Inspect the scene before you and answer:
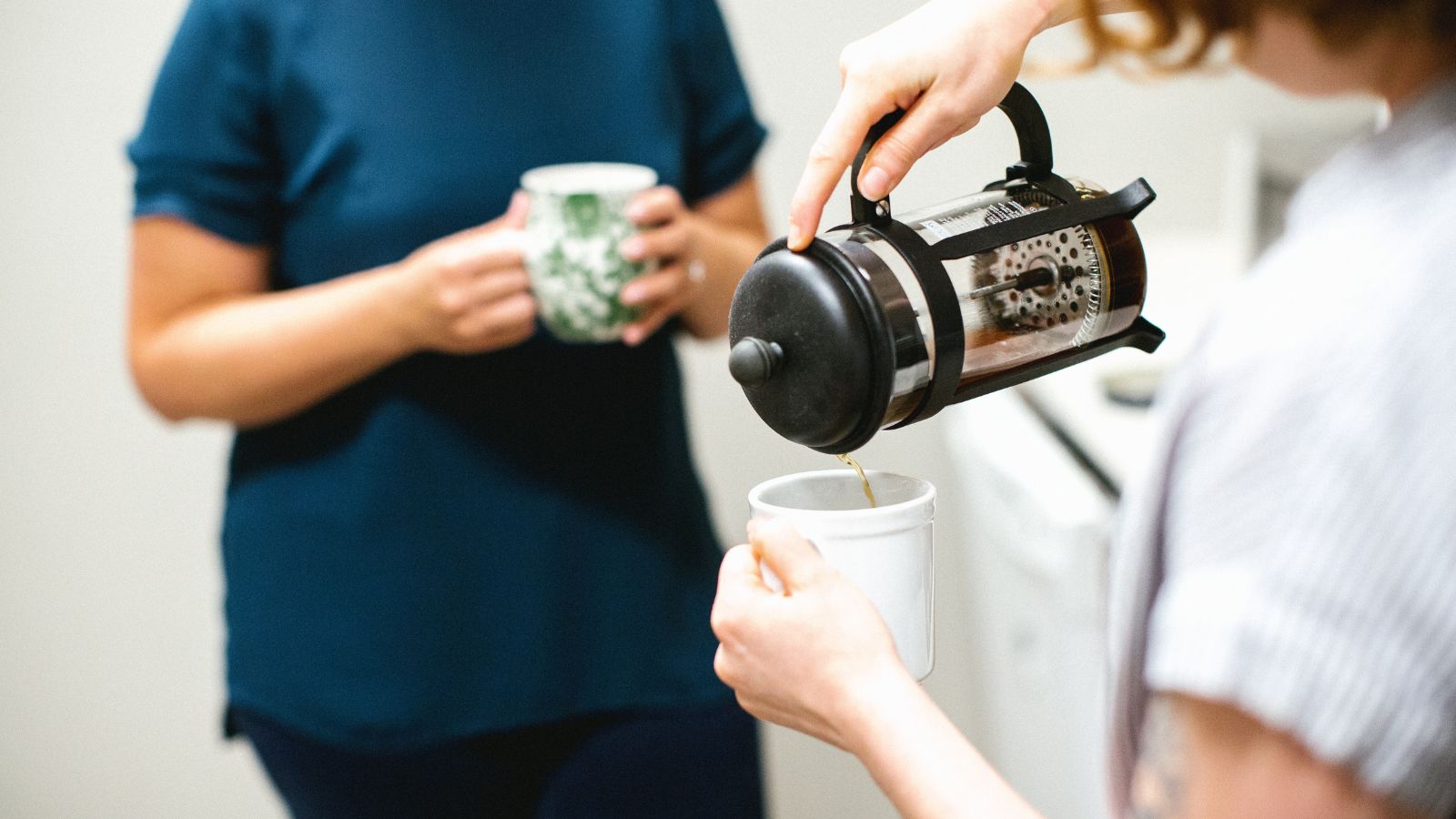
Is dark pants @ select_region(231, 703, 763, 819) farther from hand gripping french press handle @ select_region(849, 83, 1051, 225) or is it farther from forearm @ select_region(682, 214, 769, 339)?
hand gripping french press handle @ select_region(849, 83, 1051, 225)

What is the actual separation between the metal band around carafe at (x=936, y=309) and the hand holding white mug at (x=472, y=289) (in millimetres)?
390

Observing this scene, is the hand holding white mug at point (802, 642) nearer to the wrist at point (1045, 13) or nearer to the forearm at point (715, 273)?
the wrist at point (1045, 13)

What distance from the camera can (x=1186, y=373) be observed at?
40 cm

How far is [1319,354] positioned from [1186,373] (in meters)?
0.05

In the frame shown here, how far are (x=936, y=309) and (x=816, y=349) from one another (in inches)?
2.2

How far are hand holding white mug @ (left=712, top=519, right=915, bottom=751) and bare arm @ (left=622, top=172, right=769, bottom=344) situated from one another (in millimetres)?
340

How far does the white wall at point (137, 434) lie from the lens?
144 centimetres

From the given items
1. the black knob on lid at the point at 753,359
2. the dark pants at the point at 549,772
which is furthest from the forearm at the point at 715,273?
the black knob on lid at the point at 753,359

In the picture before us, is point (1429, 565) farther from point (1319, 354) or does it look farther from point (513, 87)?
point (513, 87)

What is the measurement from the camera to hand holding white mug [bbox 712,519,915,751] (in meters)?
0.52

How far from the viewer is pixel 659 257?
909mm

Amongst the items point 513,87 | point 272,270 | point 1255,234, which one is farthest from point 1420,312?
point 1255,234

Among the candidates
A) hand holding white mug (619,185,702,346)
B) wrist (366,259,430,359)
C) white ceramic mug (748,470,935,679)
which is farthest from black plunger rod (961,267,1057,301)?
wrist (366,259,430,359)

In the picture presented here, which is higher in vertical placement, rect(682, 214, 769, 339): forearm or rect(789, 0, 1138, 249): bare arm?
rect(789, 0, 1138, 249): bare arm
